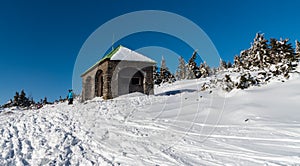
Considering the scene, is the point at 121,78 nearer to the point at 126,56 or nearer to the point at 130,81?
the point at 130,81

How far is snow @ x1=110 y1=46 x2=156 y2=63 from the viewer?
1931cm

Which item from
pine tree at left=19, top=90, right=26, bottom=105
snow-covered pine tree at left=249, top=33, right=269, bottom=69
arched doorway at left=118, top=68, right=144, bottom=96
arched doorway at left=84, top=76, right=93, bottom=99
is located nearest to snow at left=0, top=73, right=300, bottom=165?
arched doorway at left=118, top=68, right=144, bottom=96

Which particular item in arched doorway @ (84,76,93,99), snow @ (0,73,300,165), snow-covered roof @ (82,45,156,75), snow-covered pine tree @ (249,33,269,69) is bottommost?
snow @ (0,73,300,165)

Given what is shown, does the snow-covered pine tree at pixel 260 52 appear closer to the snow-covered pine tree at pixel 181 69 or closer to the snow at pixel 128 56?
the snow at pixel 128 56

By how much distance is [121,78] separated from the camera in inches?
759

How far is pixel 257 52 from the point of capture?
1350 inches

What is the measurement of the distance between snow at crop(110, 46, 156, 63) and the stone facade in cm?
29

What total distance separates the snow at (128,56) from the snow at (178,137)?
1099 cm

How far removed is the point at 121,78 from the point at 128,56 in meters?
2.24

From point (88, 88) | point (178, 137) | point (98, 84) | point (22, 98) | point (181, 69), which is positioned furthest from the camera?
point (181, 69)

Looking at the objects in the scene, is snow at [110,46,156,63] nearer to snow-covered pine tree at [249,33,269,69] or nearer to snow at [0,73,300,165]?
snow at [0,73,300,165]

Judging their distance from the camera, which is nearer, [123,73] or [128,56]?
[123,73]

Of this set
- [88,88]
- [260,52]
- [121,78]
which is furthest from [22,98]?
[260,52]

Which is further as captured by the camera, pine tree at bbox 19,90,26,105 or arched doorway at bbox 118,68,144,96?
pine tree at bbox 19,90,26,105
